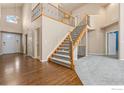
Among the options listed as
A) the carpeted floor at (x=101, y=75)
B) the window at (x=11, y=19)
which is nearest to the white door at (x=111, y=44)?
the carpeted floor at (x=101, y=75)

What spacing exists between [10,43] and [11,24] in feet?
4.80

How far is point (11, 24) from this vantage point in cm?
870

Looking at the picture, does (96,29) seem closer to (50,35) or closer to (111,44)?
(111,44)

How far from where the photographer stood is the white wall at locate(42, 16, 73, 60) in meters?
4.71

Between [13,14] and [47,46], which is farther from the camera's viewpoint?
[13,14]

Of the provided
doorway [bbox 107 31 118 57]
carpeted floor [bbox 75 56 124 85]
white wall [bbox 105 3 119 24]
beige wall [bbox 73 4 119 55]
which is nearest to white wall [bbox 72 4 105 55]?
beige wall [bbox 73 4 119 55]

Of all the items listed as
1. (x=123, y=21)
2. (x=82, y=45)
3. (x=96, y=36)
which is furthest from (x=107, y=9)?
(x=82, y=45)

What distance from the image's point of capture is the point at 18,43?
932 cm

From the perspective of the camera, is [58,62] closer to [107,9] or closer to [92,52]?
[92,52]

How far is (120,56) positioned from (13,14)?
800cm

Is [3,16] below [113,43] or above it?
above

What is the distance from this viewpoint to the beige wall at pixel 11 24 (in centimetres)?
812

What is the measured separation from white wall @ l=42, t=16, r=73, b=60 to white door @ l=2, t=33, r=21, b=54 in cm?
469
